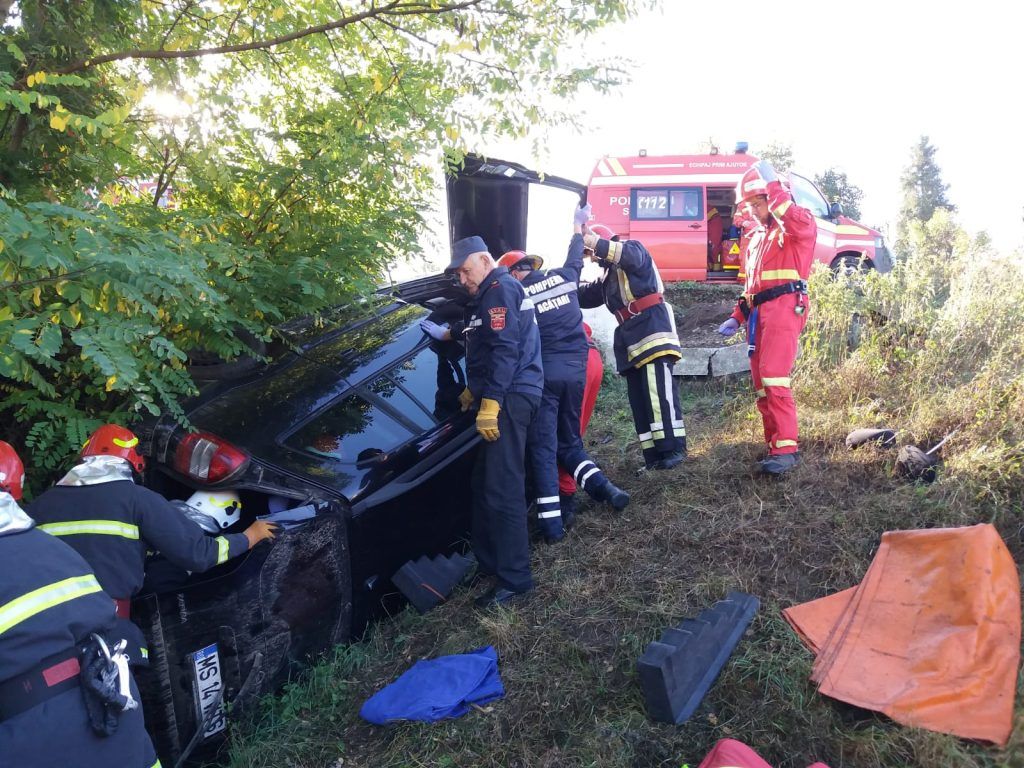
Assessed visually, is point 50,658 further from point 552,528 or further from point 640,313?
point 640,313

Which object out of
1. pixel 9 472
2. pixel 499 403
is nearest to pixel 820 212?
pixel 499 403

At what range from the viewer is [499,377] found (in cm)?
339

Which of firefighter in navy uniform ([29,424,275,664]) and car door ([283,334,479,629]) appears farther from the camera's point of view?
car door ([283,334,479,629])

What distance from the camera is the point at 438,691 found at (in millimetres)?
2639

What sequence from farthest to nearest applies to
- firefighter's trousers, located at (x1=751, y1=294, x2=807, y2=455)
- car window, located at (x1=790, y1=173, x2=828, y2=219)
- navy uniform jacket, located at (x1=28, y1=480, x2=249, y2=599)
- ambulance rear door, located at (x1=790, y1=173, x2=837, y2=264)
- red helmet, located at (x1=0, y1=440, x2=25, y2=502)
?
car window, located at (x1=790, y1=173, x2=828, y2=219) → ambulance rear door, located at (x1=790, y1=173, x2=837, y2=264) → firefighter's trousers, located at (x1=751, y1=294, x2=807, y2=455) → navy uniform jacket, located at (x1=28, y1=480, x2=249, y2=599) → red helmet, located at (x1=0, y1=440, x2=25, y2=502)

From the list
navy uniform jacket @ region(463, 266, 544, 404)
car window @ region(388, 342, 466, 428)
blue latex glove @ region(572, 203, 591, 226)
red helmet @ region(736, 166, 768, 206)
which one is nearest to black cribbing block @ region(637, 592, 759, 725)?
navy uniform jacket @ region(463, 266, 544, 404)

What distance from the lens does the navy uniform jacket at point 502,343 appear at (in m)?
3.42

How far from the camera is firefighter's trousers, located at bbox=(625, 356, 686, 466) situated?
170 inches

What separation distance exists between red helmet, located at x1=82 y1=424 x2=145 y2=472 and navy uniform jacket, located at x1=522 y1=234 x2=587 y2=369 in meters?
2.33

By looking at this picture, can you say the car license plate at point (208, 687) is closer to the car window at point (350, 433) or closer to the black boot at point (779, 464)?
the car window at point (350, 433)

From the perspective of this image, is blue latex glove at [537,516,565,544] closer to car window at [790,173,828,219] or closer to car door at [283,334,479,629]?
car door at [283,334,479,629]

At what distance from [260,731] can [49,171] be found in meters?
2.56

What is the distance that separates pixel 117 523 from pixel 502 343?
186 cm

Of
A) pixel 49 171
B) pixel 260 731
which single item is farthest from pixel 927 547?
pixel 49 171
